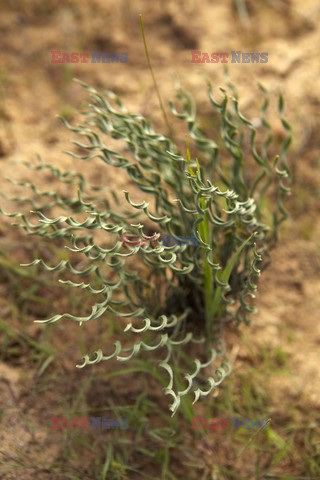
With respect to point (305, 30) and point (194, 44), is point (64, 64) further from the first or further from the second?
point (305, 30)

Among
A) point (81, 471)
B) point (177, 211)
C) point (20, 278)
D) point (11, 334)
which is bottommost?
point (81, 471)

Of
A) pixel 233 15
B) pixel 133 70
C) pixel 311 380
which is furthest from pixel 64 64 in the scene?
pixel 311 380

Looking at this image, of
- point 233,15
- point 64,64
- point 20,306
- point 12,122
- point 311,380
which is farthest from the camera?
point 233,15

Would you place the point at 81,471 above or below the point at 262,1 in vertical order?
below

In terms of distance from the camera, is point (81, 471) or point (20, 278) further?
point (20, 278)

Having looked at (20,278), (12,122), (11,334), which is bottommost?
(11,334)

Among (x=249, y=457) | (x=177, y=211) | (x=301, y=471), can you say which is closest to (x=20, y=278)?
(x=177, y=211)

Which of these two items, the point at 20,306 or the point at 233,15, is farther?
the point at 233,15

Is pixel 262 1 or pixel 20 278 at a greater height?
pixel 262 1

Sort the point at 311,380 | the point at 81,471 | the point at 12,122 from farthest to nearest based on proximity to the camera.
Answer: the point at 12,122, the point at 311,380, the point at 81,471
